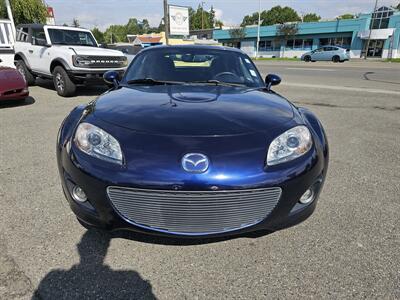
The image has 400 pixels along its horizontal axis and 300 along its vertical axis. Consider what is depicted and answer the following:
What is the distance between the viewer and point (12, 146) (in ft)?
15.5

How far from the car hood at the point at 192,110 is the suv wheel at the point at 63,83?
6341mm

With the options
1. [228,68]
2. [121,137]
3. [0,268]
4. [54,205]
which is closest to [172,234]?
[121,137]

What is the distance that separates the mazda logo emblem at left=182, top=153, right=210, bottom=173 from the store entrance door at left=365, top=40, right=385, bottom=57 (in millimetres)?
47610

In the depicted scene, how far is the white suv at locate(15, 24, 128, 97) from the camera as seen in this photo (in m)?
8.58

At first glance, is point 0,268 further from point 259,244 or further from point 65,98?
point 65,98

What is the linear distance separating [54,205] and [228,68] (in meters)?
2.29

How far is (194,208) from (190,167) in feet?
0.83

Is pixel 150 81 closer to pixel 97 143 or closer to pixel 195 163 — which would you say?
pixel 97 143

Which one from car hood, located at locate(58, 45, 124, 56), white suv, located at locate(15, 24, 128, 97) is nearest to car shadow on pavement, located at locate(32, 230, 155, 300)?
white suv, located at locate(15, 24, 128, 97)

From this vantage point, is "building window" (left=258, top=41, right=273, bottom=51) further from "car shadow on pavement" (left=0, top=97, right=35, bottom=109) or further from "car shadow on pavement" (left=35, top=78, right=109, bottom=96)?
"car shadow on pavement" (left=0, top=97, right=35, bottom=109)

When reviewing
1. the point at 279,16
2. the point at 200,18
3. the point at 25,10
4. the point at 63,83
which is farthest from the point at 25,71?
the point at 200,18

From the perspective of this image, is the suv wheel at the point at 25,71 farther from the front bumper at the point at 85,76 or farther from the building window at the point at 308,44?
the building window at the point at 308,44

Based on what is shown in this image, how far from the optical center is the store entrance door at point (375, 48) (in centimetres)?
4184

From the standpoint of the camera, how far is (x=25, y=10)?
2273 centimetres
